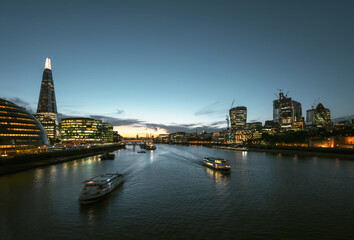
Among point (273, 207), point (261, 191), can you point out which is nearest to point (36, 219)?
point (273, 207)

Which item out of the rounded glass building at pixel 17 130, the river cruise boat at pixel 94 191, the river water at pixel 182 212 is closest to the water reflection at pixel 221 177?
the river water at pixel 182 212

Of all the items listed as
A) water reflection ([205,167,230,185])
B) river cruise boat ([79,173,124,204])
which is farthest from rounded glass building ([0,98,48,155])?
water reflection ([205,167,230,185])

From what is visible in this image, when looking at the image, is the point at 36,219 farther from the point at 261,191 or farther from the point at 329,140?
the point at 329,140

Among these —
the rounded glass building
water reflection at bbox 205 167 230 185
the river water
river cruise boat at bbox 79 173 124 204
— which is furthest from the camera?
the rounded glass building

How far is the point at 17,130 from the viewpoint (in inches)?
4225

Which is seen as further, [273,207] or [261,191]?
[261,191]

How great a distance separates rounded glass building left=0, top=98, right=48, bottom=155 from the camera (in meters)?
101

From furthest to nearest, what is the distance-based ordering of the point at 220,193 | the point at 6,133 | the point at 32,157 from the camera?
the point at 6,133 → the point at 32,157 → the point at 220,193

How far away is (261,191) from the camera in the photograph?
134 feet

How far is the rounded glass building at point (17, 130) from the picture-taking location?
332 feet

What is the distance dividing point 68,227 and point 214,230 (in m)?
16.2

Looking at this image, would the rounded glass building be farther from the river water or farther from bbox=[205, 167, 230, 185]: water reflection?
bbox=[205, 167, 230, 185]: water reflection

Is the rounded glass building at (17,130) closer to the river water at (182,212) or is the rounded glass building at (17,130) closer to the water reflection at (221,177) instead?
the river water at (182,212)

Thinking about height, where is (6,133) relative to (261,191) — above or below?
above
